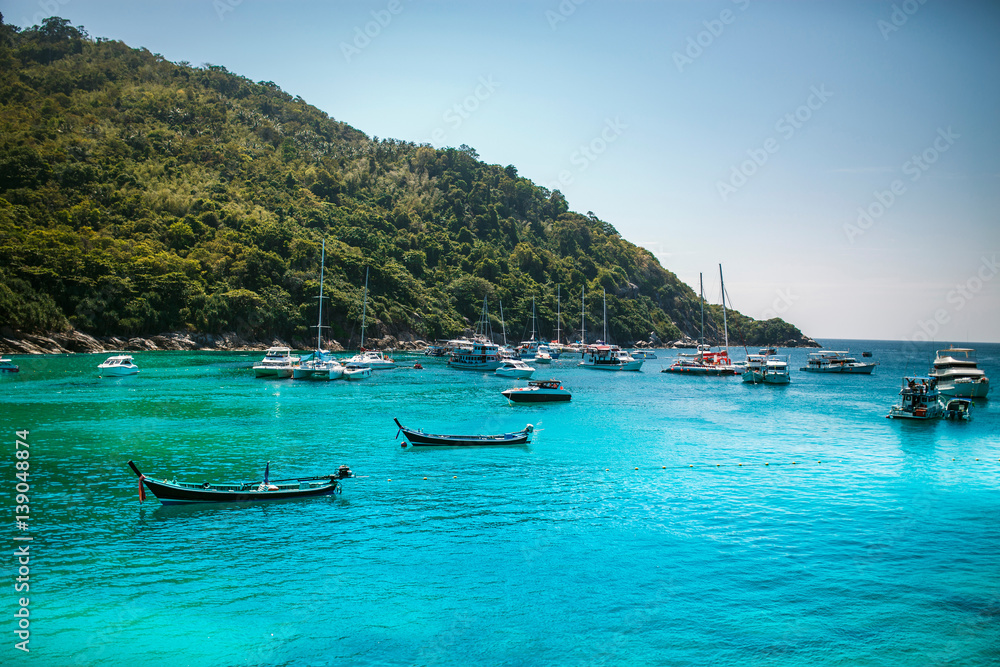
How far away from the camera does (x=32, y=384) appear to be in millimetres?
66500

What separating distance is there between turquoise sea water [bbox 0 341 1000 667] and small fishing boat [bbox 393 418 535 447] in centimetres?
122

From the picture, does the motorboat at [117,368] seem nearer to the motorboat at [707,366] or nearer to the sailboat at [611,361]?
the sailboat at [611,361]

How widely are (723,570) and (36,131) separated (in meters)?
185

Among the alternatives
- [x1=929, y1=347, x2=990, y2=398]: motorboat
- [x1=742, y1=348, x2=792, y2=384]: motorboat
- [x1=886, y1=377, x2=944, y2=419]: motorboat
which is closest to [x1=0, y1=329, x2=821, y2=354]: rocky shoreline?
[x1=742, y1=348, x2=792, y2=384]: motorboat

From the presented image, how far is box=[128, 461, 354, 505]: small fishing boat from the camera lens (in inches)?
1003

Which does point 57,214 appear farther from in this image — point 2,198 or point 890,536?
point 890,536

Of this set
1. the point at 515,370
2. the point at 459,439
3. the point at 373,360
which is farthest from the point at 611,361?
the point at 459,439

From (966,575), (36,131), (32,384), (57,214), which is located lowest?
(966,575)

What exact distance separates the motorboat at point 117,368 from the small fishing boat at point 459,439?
189 ft

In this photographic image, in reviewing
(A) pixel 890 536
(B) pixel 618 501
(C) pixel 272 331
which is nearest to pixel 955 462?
(A) pixel 890 536

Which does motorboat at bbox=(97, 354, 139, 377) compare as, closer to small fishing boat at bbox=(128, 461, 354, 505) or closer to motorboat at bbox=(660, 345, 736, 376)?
small fishing boat at bbox=(128, 461, 354, 505)

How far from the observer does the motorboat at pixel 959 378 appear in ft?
242

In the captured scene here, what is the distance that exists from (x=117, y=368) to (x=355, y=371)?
3290 cm

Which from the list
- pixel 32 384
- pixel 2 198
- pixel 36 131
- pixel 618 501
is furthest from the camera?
pixel 36 131
